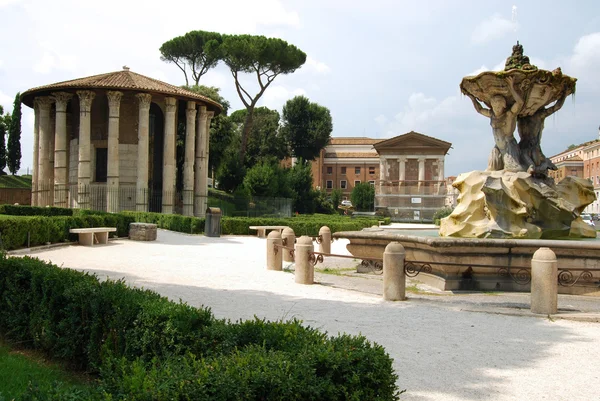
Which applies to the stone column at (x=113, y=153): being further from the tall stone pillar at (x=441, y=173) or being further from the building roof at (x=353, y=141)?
the building roof at (x=353, y=141)

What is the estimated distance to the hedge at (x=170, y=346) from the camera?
308 centimetres

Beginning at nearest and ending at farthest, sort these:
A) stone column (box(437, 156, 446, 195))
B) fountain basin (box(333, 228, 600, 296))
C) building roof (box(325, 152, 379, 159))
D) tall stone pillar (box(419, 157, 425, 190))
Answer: fountain basin (box(333, 228, 600, 296))
stone column (box(437, 156, 446, 195))
tall stone pillar (box(419, 157, 425, 190))
building roof (box(325, 152, 379, 159))

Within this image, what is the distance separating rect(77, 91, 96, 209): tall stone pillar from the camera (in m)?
31.4

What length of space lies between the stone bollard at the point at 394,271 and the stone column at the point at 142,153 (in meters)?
25.4

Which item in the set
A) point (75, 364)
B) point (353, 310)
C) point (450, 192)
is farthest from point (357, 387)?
point (450, 192)

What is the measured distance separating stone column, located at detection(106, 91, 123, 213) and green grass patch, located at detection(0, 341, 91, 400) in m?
27.2

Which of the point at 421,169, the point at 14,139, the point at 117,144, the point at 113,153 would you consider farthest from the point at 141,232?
the point at 421,169

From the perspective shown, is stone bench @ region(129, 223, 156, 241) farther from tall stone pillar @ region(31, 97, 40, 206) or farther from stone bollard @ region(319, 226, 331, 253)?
tall stone pillar @ region(31, 97, 40, 206)

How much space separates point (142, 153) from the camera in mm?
32250

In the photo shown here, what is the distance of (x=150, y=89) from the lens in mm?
31656

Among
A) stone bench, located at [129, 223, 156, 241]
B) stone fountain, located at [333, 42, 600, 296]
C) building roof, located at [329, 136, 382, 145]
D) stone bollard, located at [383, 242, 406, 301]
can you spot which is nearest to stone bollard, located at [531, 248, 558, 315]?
stone fountain, located at [333, 42, 600, 296]

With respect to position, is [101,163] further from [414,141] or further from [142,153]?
[414,141]

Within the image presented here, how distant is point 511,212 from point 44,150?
32172 millimetres

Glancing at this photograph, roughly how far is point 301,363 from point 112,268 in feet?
31.5
